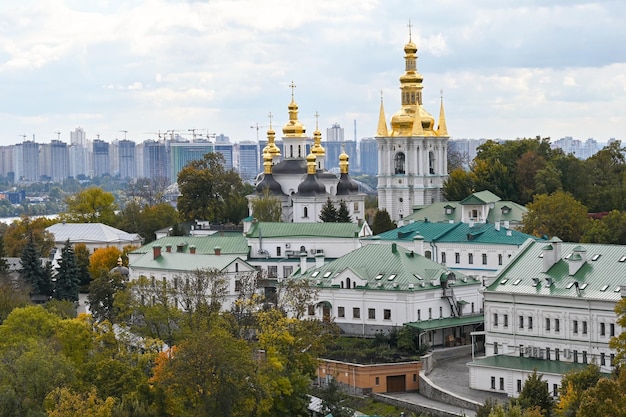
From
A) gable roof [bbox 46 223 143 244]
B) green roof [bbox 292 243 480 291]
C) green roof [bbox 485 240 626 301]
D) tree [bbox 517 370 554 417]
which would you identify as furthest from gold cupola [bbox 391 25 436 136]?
tree [bbox 517 370 554 417]

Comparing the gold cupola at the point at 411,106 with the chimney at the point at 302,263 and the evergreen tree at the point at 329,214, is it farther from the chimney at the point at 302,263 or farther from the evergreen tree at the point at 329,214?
the chimney at the point at 302,263

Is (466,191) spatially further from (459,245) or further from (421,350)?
(421,350)

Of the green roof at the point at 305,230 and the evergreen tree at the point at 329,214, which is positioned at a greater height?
the evergreen tree at the point at 329,214

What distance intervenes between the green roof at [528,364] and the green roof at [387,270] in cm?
859

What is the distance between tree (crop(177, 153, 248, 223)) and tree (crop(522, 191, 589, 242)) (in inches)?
1109

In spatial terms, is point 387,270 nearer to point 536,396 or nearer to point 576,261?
point 576,261

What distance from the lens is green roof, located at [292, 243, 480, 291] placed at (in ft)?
229

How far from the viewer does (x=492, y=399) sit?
56.7 m

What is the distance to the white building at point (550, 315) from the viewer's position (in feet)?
194

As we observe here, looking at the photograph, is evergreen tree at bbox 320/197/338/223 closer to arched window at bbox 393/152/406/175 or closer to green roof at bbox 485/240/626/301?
arched window at bbox 393/152/406/175

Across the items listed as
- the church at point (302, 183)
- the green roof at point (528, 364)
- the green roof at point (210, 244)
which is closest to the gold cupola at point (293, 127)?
the church at point (302, 183)

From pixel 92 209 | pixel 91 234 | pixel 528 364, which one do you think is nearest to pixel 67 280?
pixel 91 234

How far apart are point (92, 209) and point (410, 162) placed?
2781 centimetres

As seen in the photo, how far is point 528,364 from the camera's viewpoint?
59.7m
